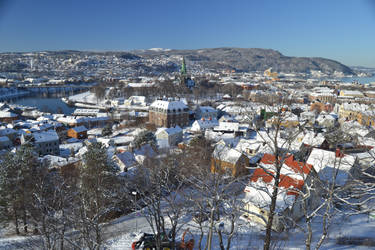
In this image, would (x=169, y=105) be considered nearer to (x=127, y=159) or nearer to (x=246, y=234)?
(x=127, y=159)

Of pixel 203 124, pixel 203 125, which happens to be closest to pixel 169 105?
pixel 203 124

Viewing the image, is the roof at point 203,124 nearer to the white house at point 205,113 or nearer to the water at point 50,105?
the white house at point 205,113

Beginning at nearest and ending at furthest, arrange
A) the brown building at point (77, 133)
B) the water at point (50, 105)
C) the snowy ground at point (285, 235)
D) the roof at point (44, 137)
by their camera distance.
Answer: the snowy ground at point (285, 235)
the roof at point (44, 137)
the brown building at point (77, 133)
the water at point (50, 105)

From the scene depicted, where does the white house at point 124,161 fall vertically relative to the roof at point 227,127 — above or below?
below

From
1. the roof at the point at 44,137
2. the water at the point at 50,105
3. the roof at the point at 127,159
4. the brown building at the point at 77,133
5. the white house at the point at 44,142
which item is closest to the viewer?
the roof at the point at 127,159

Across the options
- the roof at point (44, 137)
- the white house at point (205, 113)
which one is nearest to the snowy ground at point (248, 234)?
the roof at point (44, 137)

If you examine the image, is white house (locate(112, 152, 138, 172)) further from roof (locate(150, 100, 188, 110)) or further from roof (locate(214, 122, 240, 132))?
roof (locate(150, 100, 188, 110))

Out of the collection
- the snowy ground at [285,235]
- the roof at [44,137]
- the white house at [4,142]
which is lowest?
the white house at [4,142]

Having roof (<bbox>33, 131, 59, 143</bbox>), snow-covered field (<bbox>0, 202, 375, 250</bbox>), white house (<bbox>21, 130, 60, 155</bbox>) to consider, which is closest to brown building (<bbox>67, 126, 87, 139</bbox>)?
roof (<bbox>33, 131, 59, 143</bbox>)
